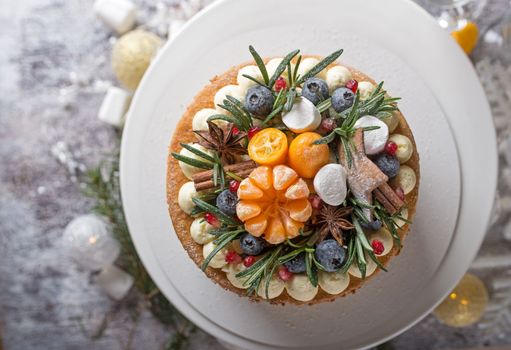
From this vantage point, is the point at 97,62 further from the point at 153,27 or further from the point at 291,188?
the point at 291,188

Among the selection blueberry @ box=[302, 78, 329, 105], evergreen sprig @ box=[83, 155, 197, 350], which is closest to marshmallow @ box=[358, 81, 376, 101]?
blueberry @ box=[302, 78, 329, 105]

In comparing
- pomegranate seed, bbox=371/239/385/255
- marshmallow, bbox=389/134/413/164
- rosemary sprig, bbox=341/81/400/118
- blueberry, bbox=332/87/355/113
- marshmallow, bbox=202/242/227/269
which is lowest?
marshmallow, bbox=202/242/227/269

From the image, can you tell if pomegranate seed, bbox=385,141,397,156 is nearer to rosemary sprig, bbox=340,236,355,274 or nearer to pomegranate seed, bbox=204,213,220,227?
rosemary sprig, bbox=340,236,355,274

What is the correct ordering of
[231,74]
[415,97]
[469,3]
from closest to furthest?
1. [231,74]
2. [415,97]
3. [469,3]

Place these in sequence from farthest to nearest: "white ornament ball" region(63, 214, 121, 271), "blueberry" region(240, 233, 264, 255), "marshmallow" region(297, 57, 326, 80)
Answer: "white ornament ball" region(63, 214, 121, 271) < "marshmallow" region(297, 57, 326, 80) < "blueberry" region(240, 233, 264, 255)

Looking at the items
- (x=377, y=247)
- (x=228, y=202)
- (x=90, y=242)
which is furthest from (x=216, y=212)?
(x=90, y=242)

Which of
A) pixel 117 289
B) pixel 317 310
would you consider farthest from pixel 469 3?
pixel 117 289
